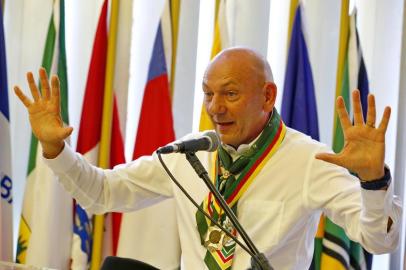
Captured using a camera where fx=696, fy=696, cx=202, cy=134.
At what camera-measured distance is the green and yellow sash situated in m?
2.76

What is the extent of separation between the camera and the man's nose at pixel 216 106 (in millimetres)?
2752

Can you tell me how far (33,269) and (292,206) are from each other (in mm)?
1149

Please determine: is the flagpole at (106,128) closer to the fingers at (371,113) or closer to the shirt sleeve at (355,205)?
the shirt sleeve at (355,205)

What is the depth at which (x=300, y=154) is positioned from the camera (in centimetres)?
289

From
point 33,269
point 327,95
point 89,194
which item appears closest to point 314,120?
point 327,95

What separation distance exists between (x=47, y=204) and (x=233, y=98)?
1.68 metres

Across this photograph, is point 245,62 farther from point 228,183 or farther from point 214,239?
point 214,239

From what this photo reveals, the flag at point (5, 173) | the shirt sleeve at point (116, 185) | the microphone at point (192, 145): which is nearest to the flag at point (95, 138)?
the flag at point (5, 173)

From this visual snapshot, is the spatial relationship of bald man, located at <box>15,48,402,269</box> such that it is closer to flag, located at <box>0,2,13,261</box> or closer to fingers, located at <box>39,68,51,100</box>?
fingers, located at <box>39,68,51,100</box>

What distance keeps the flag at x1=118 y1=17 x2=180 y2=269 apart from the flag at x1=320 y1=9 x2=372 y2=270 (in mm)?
888

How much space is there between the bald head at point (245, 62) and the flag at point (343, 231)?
53.2 inches

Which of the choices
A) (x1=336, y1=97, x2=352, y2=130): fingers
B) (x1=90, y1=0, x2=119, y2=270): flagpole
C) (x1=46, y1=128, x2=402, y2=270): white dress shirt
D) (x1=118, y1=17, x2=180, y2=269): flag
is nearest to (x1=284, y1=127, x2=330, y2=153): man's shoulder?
(x1=46, y1=128, x2=402, y2=270): white dress shirt

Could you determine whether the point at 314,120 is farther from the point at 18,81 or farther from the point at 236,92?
the point at 18,81

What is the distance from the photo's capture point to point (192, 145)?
1965 mm
